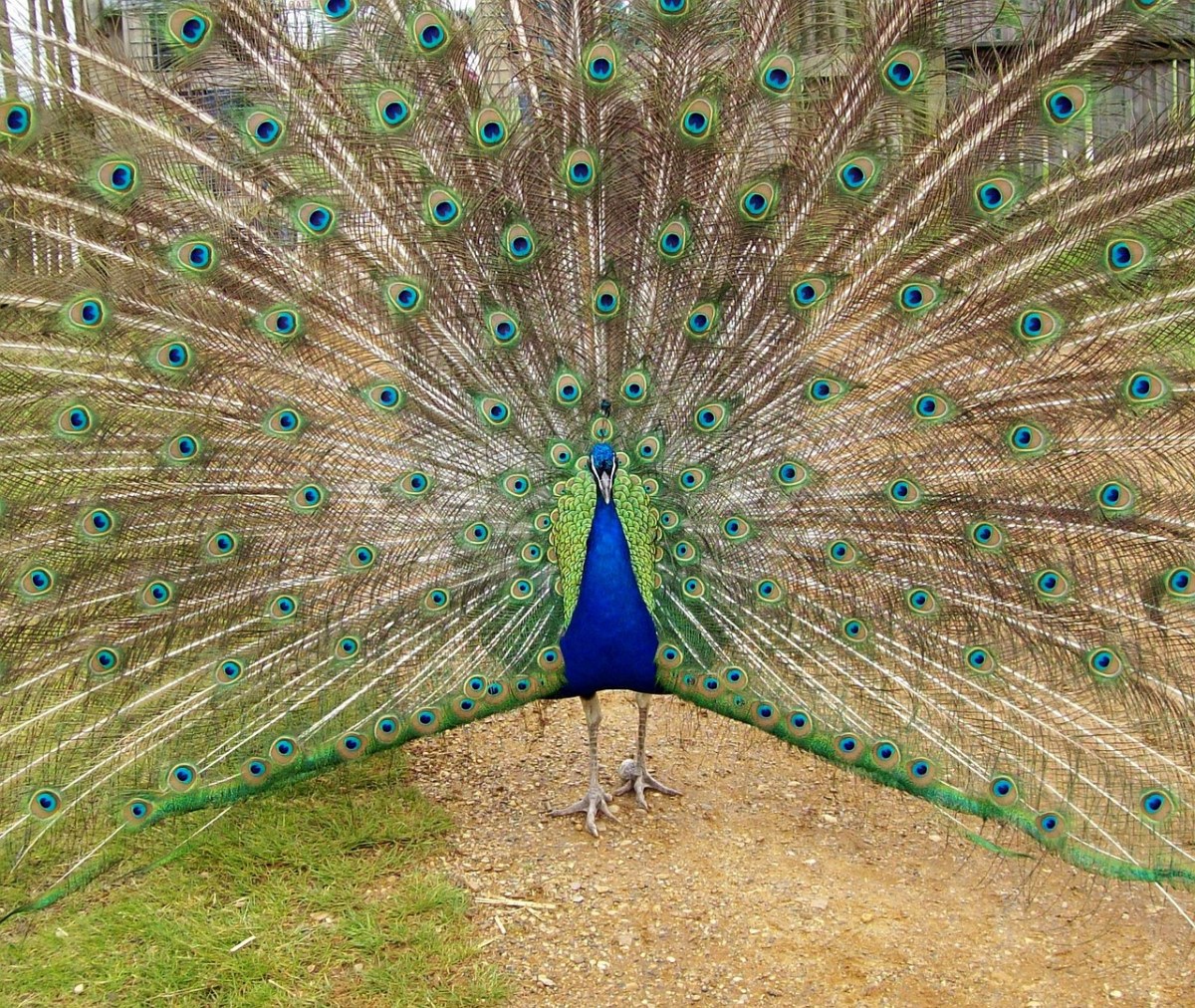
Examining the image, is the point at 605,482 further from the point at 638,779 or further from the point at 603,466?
the point at 638,779

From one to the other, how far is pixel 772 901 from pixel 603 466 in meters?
1.55

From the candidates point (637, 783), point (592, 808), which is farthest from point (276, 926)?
point (637, 783)

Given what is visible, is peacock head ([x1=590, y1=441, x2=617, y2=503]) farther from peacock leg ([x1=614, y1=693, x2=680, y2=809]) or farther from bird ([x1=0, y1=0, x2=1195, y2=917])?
peacock leg ([x1=614, y1=693, x2=680, y2=809])

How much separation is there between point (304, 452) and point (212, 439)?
28cm

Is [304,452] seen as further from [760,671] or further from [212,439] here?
[760,671]

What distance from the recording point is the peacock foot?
3.82 m

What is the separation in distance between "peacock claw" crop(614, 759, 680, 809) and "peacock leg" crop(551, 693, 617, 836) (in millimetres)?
154

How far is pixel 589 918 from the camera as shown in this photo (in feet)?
10.9

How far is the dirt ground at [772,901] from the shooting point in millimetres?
3008

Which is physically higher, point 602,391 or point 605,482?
point 602,391

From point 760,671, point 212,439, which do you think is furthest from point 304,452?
point 760,671

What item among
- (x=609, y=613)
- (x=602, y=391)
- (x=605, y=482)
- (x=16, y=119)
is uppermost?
(x=16, y=119)

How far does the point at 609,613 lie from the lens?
10.9 feet

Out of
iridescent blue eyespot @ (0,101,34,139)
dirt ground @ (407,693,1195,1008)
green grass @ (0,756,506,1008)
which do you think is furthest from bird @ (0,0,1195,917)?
dirt ground @ (407,693,1195,1008)
